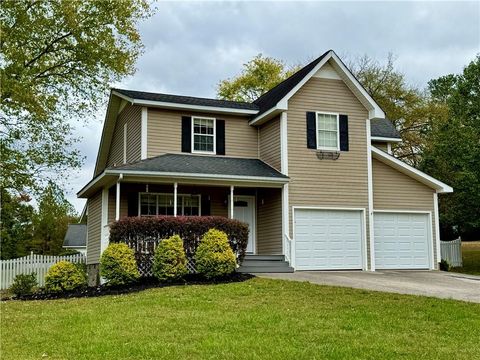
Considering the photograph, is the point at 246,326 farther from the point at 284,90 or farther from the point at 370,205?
the point at 284,90

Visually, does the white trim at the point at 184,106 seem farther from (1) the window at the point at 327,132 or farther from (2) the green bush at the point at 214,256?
(2) the green bush at the point at 214,256

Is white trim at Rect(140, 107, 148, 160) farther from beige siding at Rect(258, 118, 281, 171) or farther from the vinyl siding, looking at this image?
the vinyl siding

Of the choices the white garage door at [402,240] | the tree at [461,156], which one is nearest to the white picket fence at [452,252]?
the tree at [461,156]

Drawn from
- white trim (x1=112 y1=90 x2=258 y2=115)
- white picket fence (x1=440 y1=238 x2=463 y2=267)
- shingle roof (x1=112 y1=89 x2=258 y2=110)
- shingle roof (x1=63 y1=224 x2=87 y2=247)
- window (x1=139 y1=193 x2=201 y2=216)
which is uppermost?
shingle roof (x1=112 y1=89 x2=258 y2=110)

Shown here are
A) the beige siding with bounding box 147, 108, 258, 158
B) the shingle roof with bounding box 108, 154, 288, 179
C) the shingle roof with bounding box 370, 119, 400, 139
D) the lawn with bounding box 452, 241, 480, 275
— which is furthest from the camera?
the lawn with bounding box 452, 241, 480, 275

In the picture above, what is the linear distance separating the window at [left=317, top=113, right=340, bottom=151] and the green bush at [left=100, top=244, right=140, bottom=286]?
760cm

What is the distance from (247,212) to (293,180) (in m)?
2.19

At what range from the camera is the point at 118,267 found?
1422cm

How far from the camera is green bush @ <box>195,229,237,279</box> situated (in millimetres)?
14836

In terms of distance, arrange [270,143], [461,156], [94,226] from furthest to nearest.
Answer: [461,156] → [94,226] → [270,143]

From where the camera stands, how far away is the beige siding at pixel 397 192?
19.7 m

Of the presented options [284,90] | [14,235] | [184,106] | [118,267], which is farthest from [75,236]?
[118,267]

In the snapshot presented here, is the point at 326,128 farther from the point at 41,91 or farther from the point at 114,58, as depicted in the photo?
the point at 41,91

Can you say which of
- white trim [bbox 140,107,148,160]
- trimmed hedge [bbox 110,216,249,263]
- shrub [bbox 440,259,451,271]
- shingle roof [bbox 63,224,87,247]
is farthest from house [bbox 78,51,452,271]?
shingle roof [bbox 63,224,87,247]
